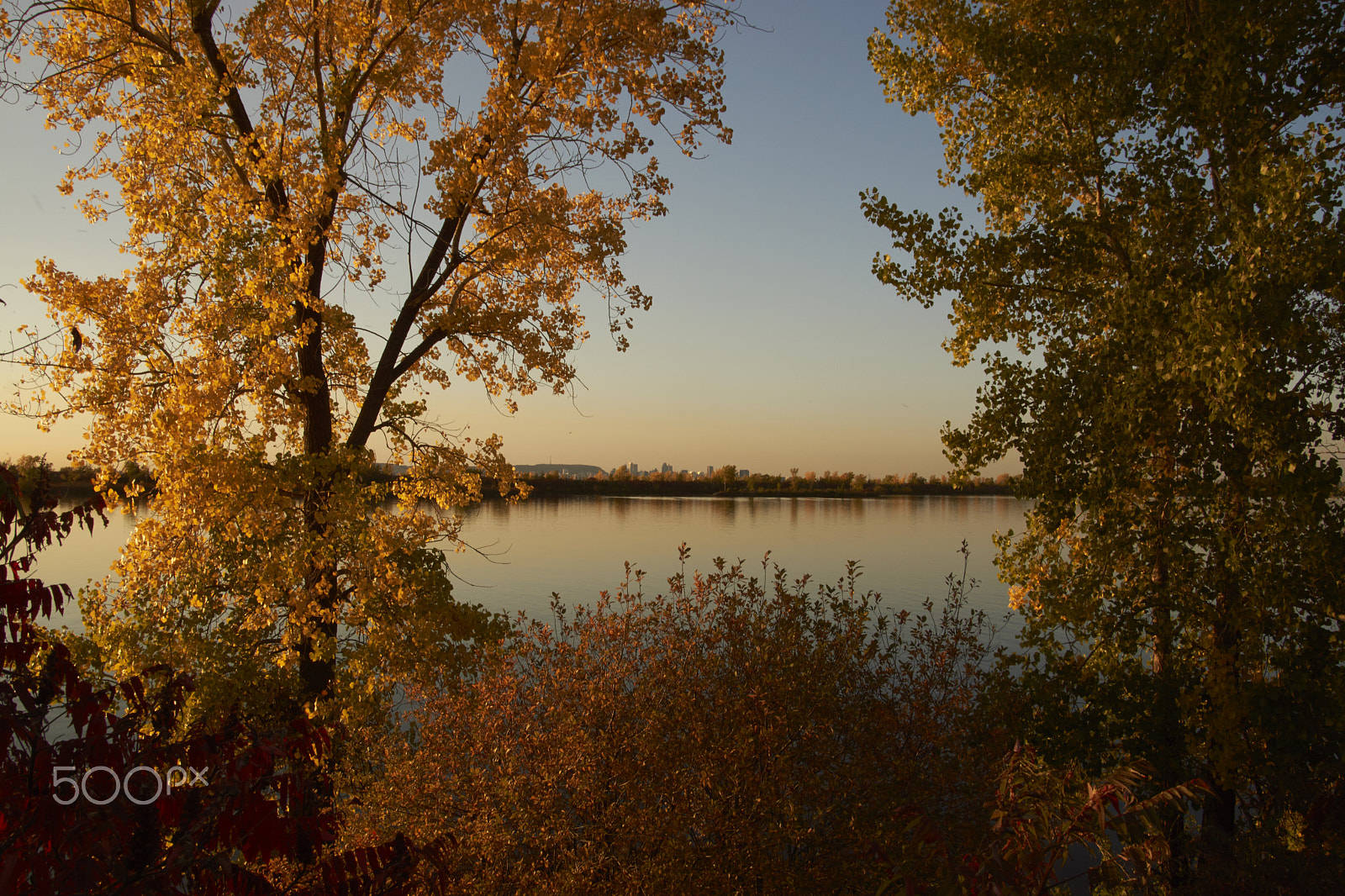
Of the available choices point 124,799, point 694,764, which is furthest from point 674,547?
point 124,799

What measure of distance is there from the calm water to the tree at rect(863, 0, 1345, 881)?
10.6ft

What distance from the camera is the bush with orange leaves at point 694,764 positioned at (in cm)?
462

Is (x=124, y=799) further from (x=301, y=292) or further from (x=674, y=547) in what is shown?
(x=674, y=547)

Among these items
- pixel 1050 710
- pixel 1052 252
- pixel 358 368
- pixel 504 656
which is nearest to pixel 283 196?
pixel 358 368

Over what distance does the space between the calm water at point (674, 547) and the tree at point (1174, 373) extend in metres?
3.22

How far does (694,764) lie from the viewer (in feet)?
16.2

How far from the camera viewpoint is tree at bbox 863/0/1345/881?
618 centimetres

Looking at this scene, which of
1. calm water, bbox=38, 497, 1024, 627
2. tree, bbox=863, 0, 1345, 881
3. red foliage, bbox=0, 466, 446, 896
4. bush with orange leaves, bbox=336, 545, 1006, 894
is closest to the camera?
red foliage, bbox=0, 466, 446, 896

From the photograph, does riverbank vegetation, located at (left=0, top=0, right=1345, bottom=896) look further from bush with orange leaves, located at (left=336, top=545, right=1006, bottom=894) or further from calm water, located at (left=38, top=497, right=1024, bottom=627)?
calm water, located at (left=38, top=497, right=1024, bottom=627)

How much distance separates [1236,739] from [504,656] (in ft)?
20.5

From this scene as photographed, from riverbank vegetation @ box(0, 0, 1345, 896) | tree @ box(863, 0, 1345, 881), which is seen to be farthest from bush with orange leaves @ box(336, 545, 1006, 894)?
tree @ box(863, 0, 1345, 881)

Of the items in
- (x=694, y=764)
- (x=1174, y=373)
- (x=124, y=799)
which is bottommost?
(x=694, y=764)

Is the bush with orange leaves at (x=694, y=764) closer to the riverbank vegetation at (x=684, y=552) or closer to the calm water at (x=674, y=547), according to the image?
the riverbank vegetation at (x=684, y=552)

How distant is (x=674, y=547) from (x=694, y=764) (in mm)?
13909
